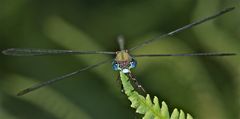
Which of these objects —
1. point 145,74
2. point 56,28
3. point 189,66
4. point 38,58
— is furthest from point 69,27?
point 189,66

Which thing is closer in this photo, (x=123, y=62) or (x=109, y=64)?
(x=123, y=62)

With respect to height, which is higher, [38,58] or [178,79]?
[38,58]

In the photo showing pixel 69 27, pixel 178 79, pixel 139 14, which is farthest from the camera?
pixel 139 14

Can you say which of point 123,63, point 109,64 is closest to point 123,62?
point 123,63

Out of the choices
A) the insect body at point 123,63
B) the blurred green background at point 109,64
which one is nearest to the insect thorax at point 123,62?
the insect body at point 123,63

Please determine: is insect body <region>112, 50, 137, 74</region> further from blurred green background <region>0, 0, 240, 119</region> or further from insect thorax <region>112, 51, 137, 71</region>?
blurred green background <region>0, 0, 240, 119</region>

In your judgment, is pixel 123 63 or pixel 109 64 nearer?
pixel 123 63

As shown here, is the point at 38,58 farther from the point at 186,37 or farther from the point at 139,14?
the point at 186,37

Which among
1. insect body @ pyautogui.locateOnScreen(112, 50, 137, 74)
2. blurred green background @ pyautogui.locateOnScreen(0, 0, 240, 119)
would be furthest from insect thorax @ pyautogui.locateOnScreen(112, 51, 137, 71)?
blurred green background @ pyautogui.locateOnScreen(0, 0, 240, 119)

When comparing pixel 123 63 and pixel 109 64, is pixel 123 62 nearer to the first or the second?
pixel 123 63
